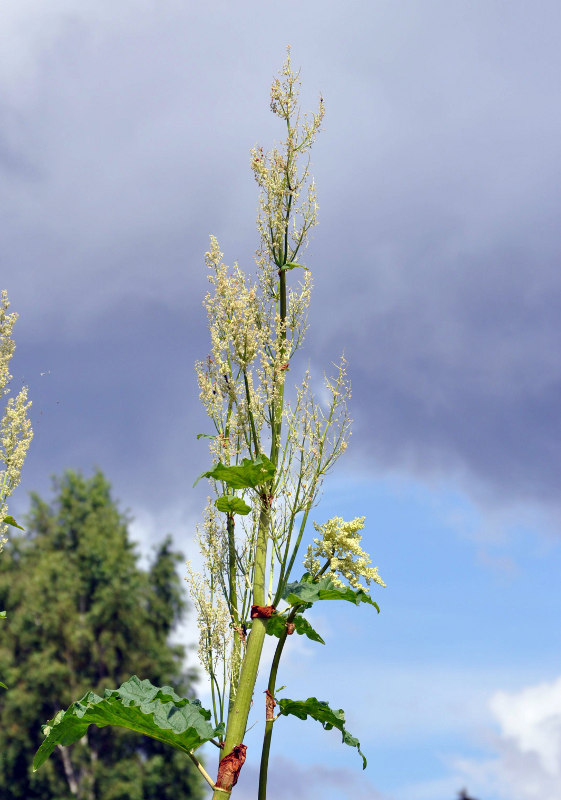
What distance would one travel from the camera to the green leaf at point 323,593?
19.4ft

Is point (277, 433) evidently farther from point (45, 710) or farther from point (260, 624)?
point (45, 710)

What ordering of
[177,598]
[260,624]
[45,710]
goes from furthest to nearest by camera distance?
[177,598]
[45,710]
[260,624]

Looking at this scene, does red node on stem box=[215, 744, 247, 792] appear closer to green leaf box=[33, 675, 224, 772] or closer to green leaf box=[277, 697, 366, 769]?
green leaf box=[33, 675, 224, 772]

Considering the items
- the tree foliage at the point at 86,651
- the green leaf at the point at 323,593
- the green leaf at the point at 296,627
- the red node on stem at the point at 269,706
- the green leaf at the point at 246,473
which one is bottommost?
the red node on stem at the point at 269,706

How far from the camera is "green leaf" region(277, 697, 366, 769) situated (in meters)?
6.09

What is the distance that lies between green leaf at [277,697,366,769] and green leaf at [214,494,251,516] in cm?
150

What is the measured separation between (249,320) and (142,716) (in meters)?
3.20

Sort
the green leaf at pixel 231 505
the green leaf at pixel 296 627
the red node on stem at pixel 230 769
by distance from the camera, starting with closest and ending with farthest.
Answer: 1. the red node on stem at pixel 230 769
2. the green leaf at pixel 296 627
3. the green leaf at pixel 231 505

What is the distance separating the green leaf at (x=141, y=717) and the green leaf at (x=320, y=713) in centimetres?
56

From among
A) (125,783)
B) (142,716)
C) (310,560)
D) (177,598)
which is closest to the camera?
(142,716)

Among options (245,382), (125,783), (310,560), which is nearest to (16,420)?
(245,382)

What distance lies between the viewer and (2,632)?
27453 mm

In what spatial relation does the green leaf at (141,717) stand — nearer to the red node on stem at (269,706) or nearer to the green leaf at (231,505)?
the red node on stem at (269,706)

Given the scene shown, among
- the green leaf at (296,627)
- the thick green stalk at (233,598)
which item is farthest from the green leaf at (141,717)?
the green leaf at (296,627)
